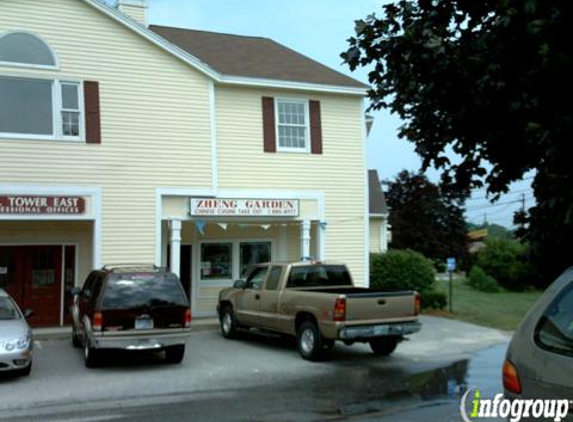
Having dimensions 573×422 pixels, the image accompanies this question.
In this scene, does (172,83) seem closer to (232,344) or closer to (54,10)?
(54,10)

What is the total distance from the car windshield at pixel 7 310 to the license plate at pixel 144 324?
87.4 inches

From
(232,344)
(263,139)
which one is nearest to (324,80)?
(263,139)

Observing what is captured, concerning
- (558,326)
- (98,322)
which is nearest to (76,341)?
(98,322)

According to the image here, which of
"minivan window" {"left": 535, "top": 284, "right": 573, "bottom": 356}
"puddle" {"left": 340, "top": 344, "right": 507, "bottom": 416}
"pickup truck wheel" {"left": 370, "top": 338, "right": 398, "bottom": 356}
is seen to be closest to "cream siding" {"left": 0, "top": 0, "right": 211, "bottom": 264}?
"pickup truck wheel" {"left": 370, "top": 338, "right": 398, "bottom": 356}

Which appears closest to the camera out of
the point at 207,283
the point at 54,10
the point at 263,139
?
the point at 54,10

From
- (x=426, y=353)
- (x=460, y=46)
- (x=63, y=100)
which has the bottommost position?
(x=426, y=353)

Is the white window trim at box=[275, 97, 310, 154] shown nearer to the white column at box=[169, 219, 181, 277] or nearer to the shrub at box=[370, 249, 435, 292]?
the white column at box=[169, 219, 181, 277]

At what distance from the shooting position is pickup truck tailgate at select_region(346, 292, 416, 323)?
39.0 ft

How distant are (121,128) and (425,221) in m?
29.1

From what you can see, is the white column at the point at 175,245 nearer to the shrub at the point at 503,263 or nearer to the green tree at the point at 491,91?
the green tree at the point at 491,91

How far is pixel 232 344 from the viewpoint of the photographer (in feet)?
48.2

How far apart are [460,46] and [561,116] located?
76.3 inches

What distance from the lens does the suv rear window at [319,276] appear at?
543 inches

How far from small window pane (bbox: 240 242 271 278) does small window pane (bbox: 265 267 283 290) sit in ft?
20.6
